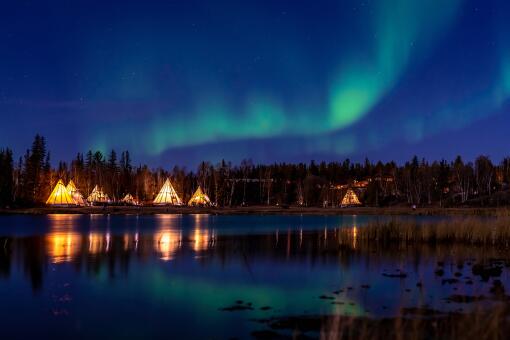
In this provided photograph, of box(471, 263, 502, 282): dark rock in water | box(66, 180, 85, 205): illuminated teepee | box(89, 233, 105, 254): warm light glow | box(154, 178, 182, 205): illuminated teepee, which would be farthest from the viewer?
box(154, 178, 182, 205): illuminated teepee

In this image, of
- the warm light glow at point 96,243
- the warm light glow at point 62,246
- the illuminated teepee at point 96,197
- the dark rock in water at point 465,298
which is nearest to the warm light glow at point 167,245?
the warm light glow at point 96,243

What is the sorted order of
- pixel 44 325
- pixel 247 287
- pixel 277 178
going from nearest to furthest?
1. pixel 44 325
2. pixel 247 287
3. pixel 277 178

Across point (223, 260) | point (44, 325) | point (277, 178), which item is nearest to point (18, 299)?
point (44, 325)

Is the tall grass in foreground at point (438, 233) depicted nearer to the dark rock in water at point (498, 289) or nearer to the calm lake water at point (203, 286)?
the calm lake water at point (203, 286)

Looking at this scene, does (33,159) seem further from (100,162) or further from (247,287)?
(247,287)

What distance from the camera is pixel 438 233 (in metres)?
36.9

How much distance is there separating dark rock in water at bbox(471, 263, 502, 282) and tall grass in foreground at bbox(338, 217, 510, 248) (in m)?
10.0

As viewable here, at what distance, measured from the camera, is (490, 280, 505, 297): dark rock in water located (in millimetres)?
18608

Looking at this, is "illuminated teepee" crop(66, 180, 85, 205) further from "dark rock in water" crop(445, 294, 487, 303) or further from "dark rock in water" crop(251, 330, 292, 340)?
"dark rock in water" crop(251, 330, 292, 340)

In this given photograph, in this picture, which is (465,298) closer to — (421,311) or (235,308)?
(421,311)

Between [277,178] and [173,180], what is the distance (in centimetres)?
3438

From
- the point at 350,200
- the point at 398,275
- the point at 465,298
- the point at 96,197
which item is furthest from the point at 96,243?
the point at 350,200

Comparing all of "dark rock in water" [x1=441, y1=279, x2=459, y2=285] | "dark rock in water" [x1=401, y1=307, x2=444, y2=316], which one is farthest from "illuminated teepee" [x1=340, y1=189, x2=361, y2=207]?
"dark rock in water" [x1=401, y1=307, x2=444, y2=316]

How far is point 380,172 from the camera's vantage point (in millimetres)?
191250
